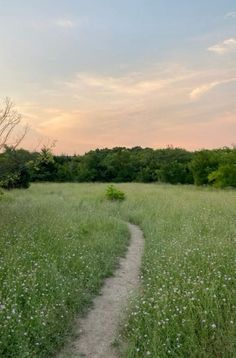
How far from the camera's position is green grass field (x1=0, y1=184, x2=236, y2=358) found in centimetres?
557

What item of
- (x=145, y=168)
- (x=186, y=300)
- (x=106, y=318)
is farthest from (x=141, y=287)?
(x=145, y=168)

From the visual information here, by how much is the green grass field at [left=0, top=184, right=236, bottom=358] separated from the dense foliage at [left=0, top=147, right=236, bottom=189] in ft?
74.4

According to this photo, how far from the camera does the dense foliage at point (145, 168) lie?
117ft

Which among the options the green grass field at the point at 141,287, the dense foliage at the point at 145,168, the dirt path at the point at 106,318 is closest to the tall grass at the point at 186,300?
the green grass field at the point at 141,287

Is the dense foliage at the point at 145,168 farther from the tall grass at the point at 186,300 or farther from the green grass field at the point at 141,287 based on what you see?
the tall grass at the point at 186,300

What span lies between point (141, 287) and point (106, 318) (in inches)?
60.8

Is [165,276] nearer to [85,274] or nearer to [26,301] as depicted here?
[85,274]

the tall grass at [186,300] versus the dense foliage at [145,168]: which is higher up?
the dense foliage at [145,168]

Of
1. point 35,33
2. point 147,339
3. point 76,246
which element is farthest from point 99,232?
point 35,33

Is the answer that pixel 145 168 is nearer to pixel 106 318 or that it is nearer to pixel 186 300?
pixel 106 318

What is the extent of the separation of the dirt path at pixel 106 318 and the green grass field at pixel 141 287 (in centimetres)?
20

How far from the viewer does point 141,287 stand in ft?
27.2

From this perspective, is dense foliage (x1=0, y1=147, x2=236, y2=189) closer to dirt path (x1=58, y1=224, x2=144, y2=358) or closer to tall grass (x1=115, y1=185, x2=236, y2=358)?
tall grass (x1=115, y1=185, x2=236, y2=358)

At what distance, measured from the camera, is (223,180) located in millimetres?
33250
